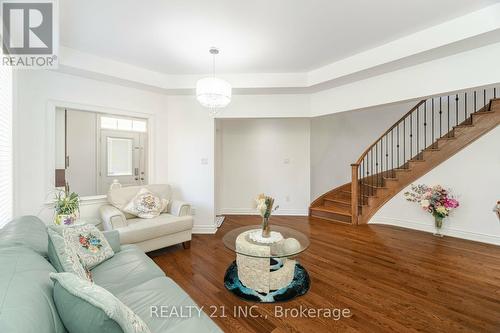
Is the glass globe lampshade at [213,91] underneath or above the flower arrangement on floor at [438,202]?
above

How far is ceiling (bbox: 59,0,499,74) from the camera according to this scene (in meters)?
2.05

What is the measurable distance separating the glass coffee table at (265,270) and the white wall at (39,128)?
2490 mm

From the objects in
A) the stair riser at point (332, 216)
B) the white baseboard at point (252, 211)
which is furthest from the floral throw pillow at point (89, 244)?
the stair riser at point (332, 216)

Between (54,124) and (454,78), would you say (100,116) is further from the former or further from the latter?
(454,78)

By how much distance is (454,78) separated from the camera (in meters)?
2.54

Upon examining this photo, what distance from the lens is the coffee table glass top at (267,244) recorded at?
202 cm

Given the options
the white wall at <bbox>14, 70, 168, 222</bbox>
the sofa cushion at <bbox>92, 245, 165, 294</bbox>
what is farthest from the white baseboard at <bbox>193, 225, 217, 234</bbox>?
the sofa cushion at <bbox>92, 245, 165, 294</bbox>

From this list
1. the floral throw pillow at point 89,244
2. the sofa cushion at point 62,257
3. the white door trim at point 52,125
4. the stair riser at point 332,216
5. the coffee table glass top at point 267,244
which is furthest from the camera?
the stair riser at point 332,216

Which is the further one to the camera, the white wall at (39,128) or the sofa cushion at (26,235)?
the white wall at (39,128)

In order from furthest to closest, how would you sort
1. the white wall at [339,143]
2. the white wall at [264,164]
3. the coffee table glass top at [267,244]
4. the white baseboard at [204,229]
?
the white wall at [339,143] → the white wall at [264,164] → the white baseboard at [204,229] → the coffee table glass top at [267,244]

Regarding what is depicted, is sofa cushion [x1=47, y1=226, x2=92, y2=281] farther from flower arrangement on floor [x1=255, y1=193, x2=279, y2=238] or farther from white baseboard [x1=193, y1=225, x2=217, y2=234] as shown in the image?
white baseboard [x1=193, y1=225, x2=217, y2=234]

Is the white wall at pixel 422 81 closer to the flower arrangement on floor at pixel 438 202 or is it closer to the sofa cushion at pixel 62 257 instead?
the flower arrangement on floor at pixel 438 202

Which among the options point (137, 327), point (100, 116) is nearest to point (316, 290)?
point (137, 327)

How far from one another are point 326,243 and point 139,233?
2.75 meters
